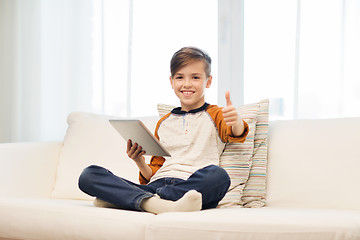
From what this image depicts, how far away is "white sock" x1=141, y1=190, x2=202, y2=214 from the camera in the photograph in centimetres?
135

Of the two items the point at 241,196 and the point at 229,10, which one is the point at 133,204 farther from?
the point at 229,10

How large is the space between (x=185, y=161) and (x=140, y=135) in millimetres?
219

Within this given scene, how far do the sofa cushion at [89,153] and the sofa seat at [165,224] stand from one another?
495mm

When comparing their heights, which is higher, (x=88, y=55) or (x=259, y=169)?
(x=88, y=55)

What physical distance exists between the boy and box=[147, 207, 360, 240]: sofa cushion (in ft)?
0.36

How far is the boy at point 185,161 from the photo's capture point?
143 cm

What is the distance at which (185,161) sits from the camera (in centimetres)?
165
